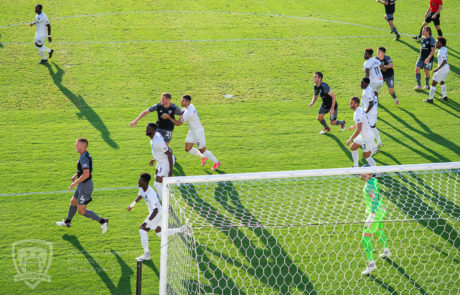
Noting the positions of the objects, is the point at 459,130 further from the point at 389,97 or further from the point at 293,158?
the point at 293,158

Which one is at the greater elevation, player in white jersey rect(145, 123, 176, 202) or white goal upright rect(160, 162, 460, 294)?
player in white jersey rect(145, 123, 176, 202)

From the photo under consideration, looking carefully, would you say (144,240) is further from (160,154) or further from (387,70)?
(387,70)

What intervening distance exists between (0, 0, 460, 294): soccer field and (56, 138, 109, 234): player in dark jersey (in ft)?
0.90

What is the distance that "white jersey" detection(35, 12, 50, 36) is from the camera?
15219 millimetres

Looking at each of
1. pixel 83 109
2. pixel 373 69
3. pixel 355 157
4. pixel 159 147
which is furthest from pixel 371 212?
pixel 83 109

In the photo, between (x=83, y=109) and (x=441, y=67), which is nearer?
(x=83, y=109)

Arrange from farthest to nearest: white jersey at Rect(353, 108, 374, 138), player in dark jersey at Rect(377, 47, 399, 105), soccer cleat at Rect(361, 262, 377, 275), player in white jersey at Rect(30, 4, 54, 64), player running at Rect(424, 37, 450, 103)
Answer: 1. player in white jersey at Rect(30, 4, 54, 64)
2. player running at Rect(424, 37, 450, 103)
3. player in dark jersey at Rect(377, 47, 399, 105)
4. white jersey at Rect(353, 108, 374, 138)
5. soccer cleat at Rect(361, 262, 377, 275)

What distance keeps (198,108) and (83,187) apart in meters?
5.46

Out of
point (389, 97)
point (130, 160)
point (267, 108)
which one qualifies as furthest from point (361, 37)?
point (130, 160)

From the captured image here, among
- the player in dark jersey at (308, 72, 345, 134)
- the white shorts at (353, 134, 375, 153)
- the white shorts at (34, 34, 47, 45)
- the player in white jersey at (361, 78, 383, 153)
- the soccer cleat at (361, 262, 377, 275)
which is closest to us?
the soccer cleat at (361, 262, 377, 275)

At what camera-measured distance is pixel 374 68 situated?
43.5ft

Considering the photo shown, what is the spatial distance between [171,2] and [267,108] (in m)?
9.35

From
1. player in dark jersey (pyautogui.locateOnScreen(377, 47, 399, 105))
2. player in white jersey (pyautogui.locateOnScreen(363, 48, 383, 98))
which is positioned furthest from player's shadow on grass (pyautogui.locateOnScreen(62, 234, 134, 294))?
player in dark jersey (pyautogui.locateOnScreen(377, 47, 399, 105))

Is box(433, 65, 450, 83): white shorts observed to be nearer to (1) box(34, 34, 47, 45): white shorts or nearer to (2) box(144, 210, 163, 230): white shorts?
(2) box(144, 210, 163, 230): white shorts
